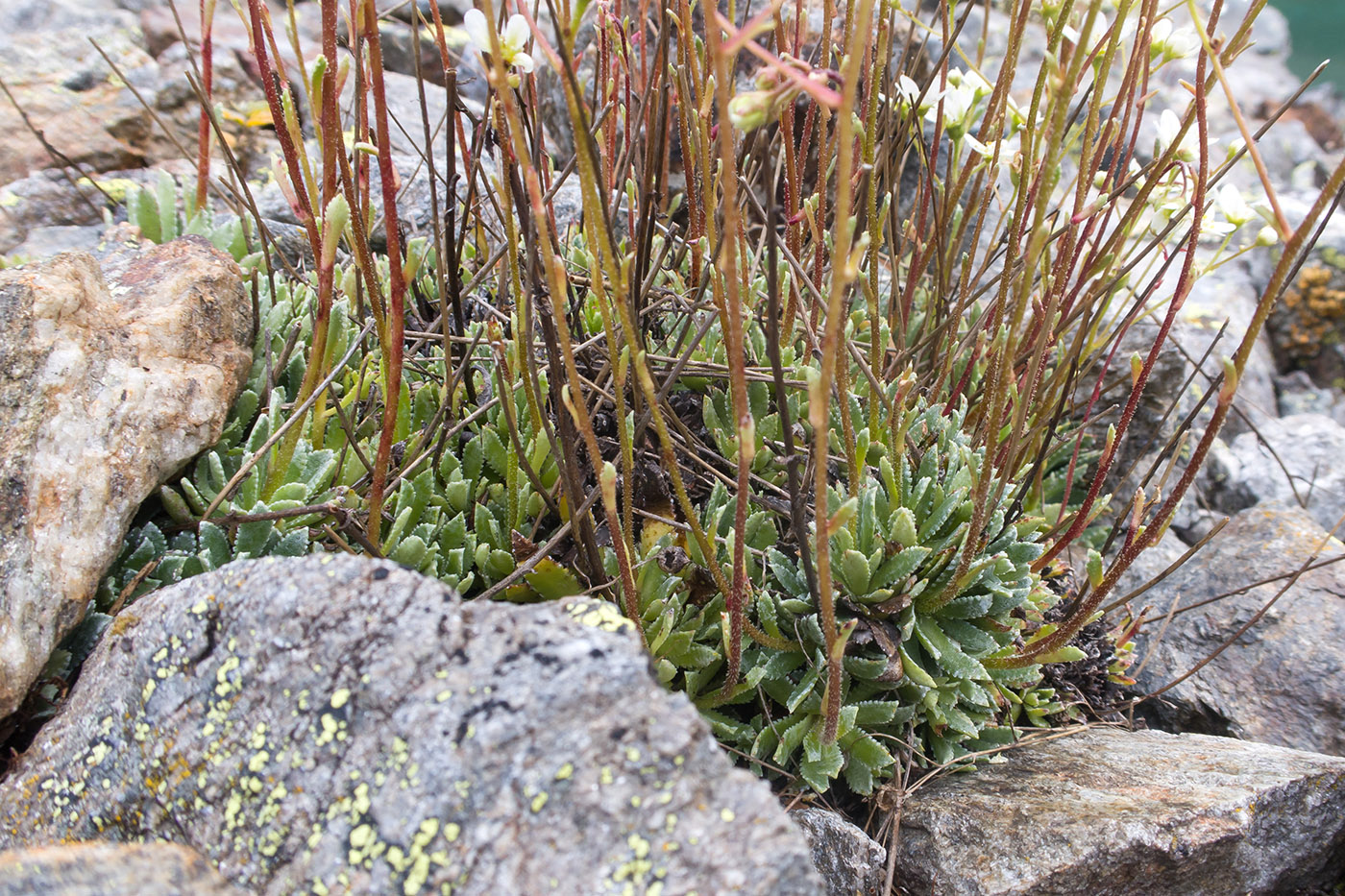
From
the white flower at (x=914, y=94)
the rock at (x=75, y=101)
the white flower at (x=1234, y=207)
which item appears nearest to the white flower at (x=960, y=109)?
the white flower at (x=914, y=94)

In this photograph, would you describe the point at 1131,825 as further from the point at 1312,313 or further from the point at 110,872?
the point at 1312,313

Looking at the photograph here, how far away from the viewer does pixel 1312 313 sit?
500 centimetres

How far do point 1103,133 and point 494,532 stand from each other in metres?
1.52

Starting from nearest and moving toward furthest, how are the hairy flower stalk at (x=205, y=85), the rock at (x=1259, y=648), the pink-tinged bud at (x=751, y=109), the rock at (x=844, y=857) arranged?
the pink-tinged bud at (x=751, y=109), the rock at (x=844, y=857), the hairy flower stalk at (x=205, y=85), the rock at (x=1259, y=648)

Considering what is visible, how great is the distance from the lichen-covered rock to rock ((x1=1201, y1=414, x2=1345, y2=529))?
124 inches

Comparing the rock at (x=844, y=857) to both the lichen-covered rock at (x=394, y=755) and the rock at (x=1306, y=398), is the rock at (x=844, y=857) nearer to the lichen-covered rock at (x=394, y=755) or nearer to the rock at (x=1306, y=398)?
the lichen-covered rock at (x=394, y=755)

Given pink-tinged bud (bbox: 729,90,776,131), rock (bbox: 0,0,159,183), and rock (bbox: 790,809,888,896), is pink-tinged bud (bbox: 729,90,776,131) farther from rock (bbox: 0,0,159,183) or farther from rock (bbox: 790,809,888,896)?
rock (bbox: 0,0,159,183)

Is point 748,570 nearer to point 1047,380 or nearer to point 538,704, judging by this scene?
point 538,704

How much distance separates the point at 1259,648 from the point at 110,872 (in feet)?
8.25

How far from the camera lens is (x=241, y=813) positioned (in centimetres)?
94

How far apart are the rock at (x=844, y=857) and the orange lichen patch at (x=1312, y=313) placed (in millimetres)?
5299

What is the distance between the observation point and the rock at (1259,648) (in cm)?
197

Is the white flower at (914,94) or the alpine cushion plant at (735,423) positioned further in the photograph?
the white flower at (914,94)

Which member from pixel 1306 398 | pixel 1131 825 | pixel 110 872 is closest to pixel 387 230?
pixel 110 872
